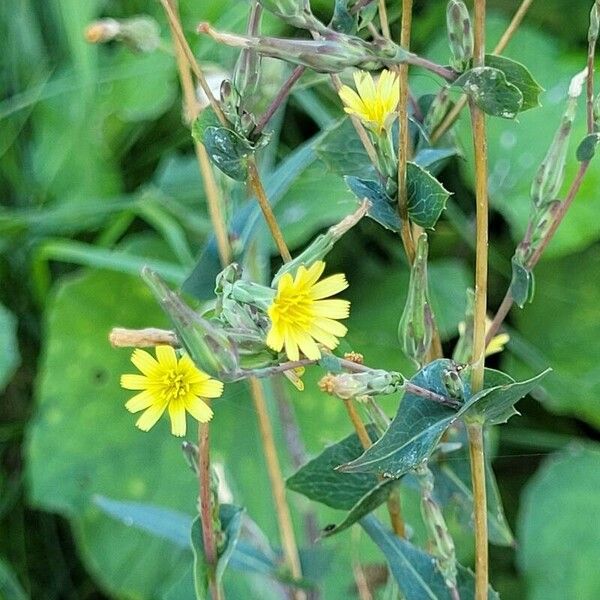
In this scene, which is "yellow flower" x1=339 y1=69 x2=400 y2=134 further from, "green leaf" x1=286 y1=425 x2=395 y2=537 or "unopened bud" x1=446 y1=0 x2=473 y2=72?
"green leaf" x1=286 y1=425 x2=395 y2=537

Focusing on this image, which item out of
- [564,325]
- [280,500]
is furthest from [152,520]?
[564,325]

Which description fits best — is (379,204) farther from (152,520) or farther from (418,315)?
(152,520)

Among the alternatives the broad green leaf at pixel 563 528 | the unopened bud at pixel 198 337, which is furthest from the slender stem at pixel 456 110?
the broad green leaf at pixel 563 528

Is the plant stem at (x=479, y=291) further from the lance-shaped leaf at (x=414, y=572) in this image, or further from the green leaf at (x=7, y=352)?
the green leaf at (x=7, y=352)

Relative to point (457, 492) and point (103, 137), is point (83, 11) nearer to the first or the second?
point (103, 137)

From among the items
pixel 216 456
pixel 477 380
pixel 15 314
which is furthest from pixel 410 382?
pixel 15 314
